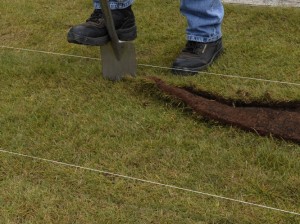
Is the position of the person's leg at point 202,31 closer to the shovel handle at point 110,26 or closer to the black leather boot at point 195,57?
the black leather boot at point 195,57

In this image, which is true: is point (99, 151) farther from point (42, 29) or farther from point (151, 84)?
point (42, 29)

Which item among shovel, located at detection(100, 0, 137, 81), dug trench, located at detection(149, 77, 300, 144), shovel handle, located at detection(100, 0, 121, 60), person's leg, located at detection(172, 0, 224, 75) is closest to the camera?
dug trench, located at detection(149, 77, 300, 144)

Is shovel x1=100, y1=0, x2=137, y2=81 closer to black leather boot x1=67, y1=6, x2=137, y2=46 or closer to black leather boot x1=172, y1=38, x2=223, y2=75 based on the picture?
black leather boot x1=67, y1=6, x2=137, y2=46

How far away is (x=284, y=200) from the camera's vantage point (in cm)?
136

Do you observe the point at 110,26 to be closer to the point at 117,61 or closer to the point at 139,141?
the point at 117,61

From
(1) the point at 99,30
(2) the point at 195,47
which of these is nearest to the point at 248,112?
(2) the point at 195,47

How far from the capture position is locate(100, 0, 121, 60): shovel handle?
72.9 inches

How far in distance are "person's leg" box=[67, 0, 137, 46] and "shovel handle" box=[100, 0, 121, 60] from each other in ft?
0.10

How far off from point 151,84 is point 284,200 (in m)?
0.68

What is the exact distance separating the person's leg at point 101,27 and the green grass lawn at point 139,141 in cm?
15

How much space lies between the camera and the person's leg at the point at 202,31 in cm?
208

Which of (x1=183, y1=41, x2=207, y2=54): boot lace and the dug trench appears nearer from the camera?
the dug trench

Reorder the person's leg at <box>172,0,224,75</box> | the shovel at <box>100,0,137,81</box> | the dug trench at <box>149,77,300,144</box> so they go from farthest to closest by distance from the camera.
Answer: the person's leg at <box>172,0,224,75</box>
the shovel at <box>100,0,137,81</box>
the dug trench at <box>149,77,300,144</box>

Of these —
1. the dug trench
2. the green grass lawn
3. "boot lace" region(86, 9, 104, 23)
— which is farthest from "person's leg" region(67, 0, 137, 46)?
the dug trench
